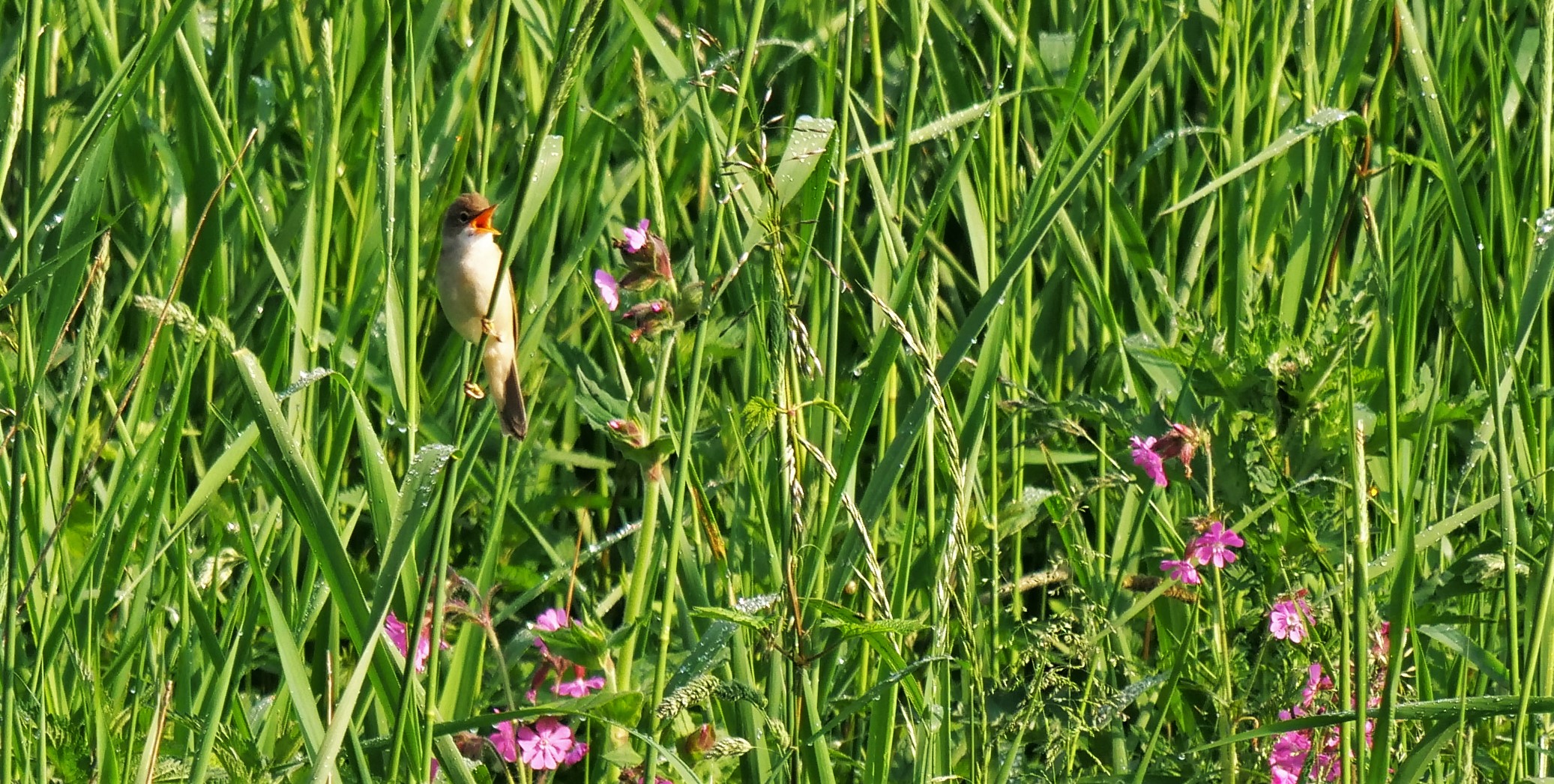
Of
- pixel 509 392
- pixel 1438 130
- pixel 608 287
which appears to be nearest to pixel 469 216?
pixel 509 392

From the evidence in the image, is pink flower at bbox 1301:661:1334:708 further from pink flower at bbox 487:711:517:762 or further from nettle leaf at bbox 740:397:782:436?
pink flower at bbox 487:711:517:762

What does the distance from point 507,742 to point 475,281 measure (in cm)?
101

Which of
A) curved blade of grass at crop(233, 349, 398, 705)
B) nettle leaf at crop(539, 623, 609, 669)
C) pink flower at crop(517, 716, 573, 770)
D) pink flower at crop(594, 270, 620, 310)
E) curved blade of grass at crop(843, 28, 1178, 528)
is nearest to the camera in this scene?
curved blade of grass at crop(233, 349, 398, 705)

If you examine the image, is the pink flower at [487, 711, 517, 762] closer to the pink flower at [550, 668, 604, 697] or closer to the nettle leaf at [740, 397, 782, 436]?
the pink flower at [550, 668, 604, 697]

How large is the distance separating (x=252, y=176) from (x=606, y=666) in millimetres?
993

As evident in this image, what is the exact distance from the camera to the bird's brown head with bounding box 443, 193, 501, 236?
2646 millimetres

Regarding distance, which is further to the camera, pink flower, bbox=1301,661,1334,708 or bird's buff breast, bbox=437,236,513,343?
bird's buff breast, bbox=437,236,513,343

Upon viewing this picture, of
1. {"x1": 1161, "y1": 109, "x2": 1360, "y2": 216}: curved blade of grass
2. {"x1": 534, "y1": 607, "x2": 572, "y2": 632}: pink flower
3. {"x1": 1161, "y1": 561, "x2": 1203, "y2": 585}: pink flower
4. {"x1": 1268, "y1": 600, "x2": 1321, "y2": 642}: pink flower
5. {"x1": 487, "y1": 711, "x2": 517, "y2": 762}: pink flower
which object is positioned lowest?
{"x1": 487, "y1": 711, "x2": 517, "y2": 762}: pink flower

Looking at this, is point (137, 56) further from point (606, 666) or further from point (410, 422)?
point (606, 666)

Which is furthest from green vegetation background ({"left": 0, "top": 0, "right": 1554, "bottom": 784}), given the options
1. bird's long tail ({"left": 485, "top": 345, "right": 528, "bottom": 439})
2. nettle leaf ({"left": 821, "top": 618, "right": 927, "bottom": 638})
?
bird's long tail ({"left": 485, "top": 345, "right": 528, "bottom": 439})

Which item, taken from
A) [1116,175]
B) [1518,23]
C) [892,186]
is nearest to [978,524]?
[892,186]

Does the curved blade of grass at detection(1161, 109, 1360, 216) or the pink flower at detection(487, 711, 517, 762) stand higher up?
the curved blade of grass at detection(1161, 109, 1360, 216)

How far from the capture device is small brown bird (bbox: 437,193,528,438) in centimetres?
248

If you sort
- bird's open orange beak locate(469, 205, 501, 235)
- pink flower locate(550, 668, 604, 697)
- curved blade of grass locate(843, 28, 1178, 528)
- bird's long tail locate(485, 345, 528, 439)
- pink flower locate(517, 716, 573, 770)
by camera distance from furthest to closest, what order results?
bird's open orange beak locate(469, 205, 501, 235), bird's long tail locate(485, 345, 528, 439), pink flower locate(550, 668, 604, 697), pink flower locate(517, 716, 573, 770), curved blade of grass locate(843, 28, 1178, 528)
